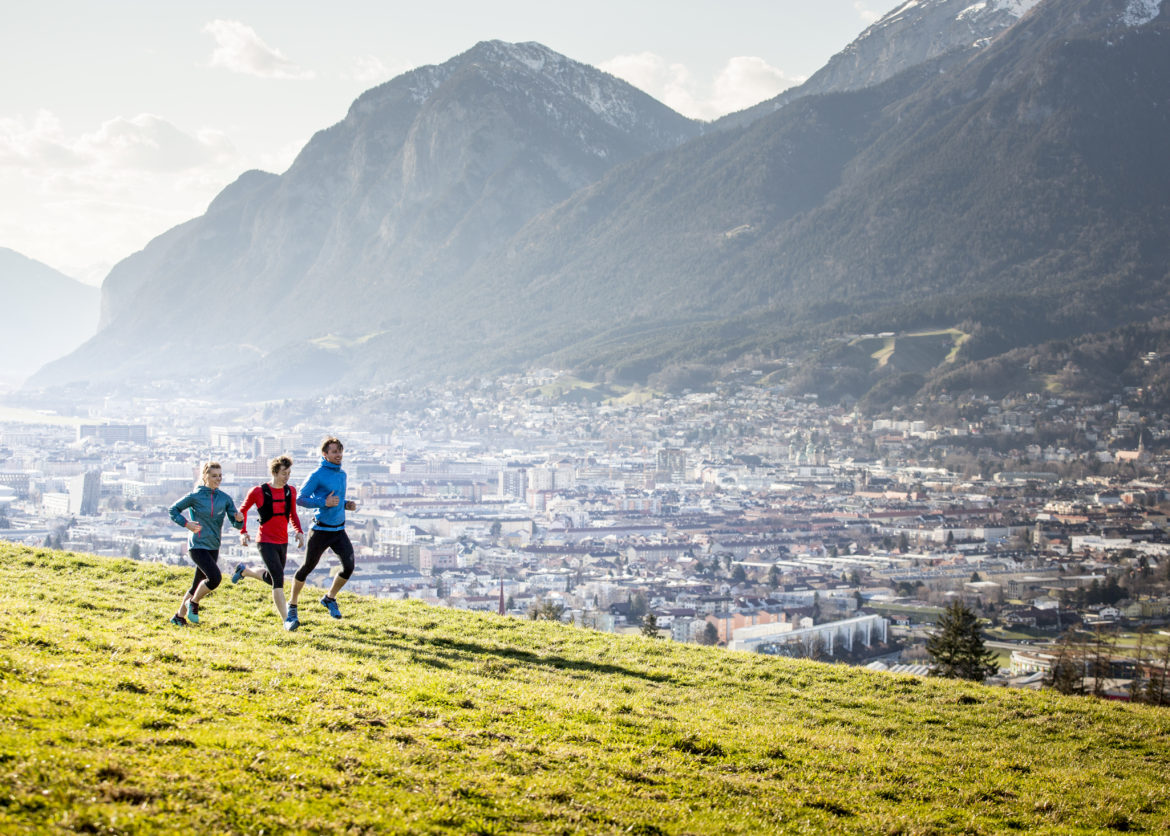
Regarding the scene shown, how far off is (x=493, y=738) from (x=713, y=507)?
276ft

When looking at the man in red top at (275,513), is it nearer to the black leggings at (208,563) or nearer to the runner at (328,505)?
the runner at (328,505)

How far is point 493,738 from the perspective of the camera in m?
7.34

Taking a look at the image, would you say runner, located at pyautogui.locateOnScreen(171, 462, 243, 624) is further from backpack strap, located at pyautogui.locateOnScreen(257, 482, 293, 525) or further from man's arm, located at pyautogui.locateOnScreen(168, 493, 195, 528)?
backpack strap, located at pyautogui.locateOnScreen(257, 482, 293, 525)

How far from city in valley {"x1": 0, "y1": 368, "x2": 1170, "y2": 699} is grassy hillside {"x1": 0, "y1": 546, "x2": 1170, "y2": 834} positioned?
10.0ft

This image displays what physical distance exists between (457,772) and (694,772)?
177 cm

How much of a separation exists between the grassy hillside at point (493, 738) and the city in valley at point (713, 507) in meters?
3.06

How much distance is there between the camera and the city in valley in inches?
1879

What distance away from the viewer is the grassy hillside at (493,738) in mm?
5605

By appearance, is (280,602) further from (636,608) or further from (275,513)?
(636,608)

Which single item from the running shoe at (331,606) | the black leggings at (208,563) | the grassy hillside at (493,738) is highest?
the black leggings at (208,563)

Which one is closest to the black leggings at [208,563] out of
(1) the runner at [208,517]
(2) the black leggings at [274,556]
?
(1) the runner at [208,517]

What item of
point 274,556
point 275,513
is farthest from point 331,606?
point 275,513

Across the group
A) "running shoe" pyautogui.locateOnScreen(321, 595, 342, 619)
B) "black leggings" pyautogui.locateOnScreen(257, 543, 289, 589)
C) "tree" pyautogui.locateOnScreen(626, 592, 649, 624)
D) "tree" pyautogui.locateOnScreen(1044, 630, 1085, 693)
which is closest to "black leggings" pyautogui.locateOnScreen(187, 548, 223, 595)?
"black leggings" pyautogui.locateOnScreen(257, 543, 289, 589)

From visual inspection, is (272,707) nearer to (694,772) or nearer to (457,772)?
(457,772)
